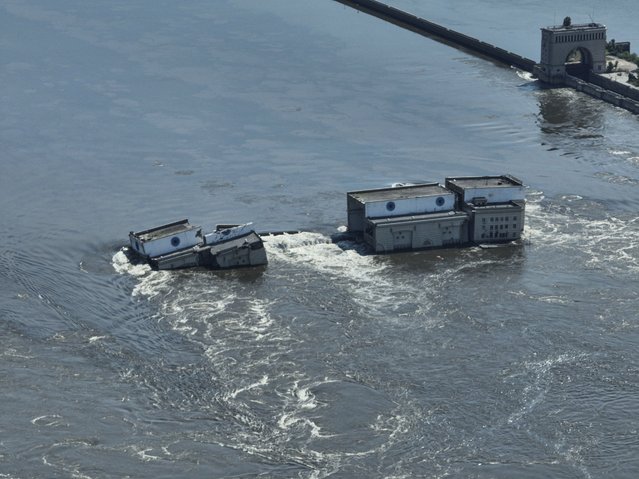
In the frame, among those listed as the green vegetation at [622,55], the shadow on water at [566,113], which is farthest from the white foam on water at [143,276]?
the green vegetation at [622,55]

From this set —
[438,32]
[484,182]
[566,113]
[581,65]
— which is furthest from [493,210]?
[438,32]

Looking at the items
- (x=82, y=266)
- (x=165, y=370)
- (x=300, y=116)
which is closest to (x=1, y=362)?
(x=165, y=370)

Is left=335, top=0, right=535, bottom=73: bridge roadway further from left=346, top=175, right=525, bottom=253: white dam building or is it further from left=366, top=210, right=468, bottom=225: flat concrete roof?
left=366, top=210, right=468, bottom=225: flat concrete roof

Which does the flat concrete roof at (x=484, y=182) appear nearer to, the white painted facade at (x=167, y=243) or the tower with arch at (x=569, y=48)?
the white painted facade at (x=167, y=243)

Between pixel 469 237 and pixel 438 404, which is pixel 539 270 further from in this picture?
pixel 438 404

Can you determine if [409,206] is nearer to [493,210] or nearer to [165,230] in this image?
[493,210]

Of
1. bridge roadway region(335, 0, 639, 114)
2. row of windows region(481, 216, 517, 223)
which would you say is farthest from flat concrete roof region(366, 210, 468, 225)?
bridge roadway region(335, 0, 639, 114)
